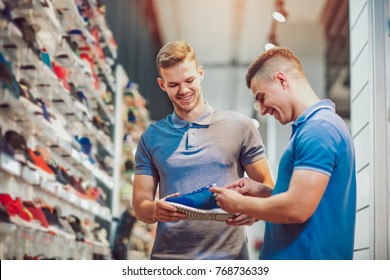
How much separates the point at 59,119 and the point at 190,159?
162 cm

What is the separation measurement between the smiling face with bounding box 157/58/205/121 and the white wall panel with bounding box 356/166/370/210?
32.7 inches

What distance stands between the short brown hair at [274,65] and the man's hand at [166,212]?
486mm

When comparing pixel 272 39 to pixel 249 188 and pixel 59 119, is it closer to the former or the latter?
pixel 249 188

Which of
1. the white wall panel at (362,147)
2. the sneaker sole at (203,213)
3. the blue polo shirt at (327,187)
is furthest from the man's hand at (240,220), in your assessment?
the white wall panel at (362,147)

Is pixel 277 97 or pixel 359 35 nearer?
pixel 277 97

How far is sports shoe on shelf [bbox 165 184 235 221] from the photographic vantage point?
200 cm

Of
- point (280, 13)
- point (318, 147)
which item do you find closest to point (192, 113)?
point (318, 147)

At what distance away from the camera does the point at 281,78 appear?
6.16 ft

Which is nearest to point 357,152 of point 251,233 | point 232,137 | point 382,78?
point 382,78

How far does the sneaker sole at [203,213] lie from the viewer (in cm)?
200

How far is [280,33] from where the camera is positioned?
2.98 m

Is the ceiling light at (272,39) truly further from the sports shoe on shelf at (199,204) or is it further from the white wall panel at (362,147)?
the sports shoe on shelf at (199,204)

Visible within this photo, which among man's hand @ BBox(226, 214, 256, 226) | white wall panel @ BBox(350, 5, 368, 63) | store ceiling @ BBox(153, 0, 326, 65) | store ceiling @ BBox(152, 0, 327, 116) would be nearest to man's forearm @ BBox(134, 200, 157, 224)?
man's hand @ BBox(226, 214, 256, 226)
